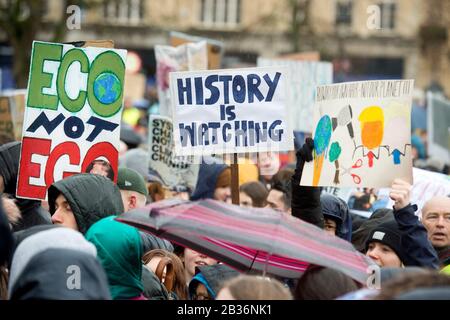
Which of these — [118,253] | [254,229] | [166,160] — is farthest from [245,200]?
[254,229]

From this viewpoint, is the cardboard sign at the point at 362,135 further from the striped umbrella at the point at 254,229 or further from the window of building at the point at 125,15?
the window of building at the point at 125,15

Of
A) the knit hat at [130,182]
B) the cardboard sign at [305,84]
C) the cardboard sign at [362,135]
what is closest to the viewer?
the cardboard sign at [362,135]

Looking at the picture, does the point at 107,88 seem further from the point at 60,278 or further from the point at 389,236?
the point at 60,278

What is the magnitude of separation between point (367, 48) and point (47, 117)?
47.2 m

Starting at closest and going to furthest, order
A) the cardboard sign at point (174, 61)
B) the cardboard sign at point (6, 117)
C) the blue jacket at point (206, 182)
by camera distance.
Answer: the blue jacket at point (206, 182) < the cardboard sign at point (6, 117) < the cardboard sign at point (174, 61)

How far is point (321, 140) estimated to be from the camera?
694cm

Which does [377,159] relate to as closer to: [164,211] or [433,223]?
[433,223]

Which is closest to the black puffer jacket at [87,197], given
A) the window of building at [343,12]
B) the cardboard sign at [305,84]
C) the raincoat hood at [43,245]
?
the raincoat hood at [43,245]

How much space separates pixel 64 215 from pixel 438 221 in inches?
101

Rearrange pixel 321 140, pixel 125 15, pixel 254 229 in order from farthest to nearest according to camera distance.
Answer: pixel 125 15 < pixel 321 140 < pixel 254 229

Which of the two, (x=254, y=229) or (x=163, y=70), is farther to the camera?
(x=163, y=70)

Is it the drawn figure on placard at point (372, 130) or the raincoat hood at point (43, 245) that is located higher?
the drawn figure on placard at point (372, 130)

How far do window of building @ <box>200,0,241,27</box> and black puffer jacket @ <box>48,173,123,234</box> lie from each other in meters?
49.6

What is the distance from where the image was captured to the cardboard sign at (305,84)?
42.0ft
